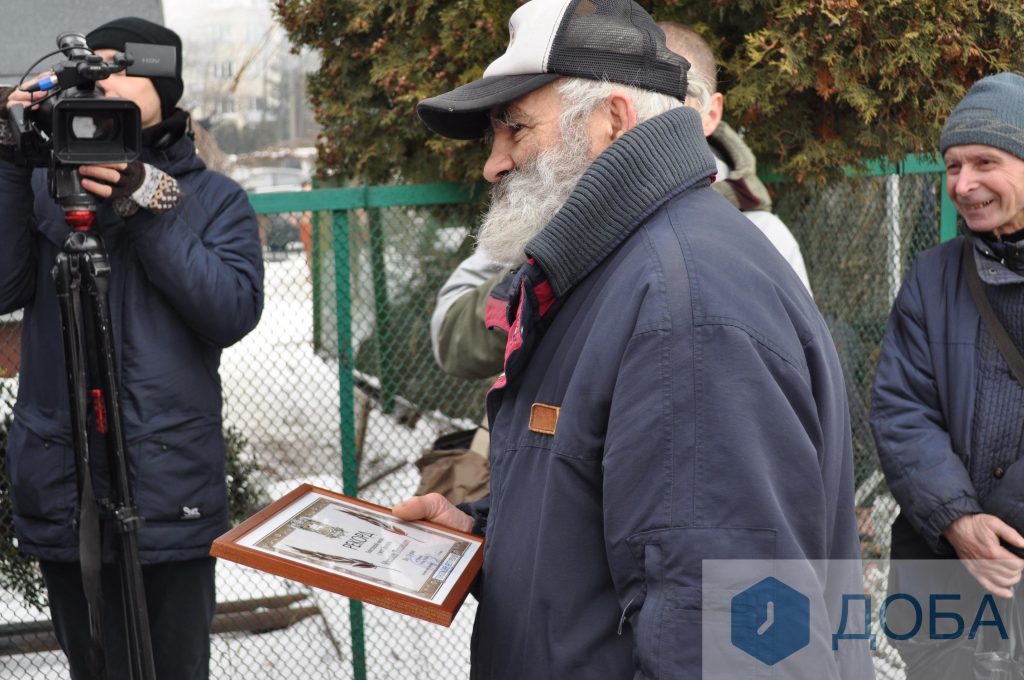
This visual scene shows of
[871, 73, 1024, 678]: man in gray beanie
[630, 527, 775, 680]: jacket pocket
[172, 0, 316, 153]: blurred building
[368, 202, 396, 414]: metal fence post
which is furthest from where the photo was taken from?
[172, 0, 316, 153]: blurred building

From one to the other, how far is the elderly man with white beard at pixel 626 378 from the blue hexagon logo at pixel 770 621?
52 mm

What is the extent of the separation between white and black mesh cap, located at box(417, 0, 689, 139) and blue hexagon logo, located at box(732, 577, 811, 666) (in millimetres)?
845

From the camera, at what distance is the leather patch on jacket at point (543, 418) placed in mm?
1539

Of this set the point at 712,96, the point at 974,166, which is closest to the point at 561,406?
the point at 712,96

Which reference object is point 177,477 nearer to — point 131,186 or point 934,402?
point 131,186

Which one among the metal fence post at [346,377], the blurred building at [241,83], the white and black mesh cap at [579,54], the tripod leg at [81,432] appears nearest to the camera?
the white and black mesh cap at [579,54]

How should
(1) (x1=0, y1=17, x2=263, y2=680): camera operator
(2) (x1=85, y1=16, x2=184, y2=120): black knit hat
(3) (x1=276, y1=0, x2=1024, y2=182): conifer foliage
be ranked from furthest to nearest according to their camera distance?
(3) (x1=276, y1=0, x2=1024, y2=182): conifer foliage < (2) (x1=85, y1=16, x2=184, y2=120): black knit hat < (1) (x1=0, y1=17, x2=263, y2=680): camera operator

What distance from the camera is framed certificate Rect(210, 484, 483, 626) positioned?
4.95 ft

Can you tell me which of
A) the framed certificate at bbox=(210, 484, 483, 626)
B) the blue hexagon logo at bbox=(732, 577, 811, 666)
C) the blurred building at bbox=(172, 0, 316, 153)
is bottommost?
the blurred building at bbox=(172, 0, 316, 153)

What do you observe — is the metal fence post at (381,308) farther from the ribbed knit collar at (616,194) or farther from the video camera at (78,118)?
the ribbed knit collar at (616,194)

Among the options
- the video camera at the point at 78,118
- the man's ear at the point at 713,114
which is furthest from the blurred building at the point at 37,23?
the man's ear at the point at 713,114

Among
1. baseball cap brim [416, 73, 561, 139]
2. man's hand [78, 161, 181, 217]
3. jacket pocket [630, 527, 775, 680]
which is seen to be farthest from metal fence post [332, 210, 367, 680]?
jacket pocket [630, 527, 775, 680]

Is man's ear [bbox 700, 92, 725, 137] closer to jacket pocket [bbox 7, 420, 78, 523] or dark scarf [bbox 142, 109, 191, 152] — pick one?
dark scarf [bbox 142, 109, 191, 152]

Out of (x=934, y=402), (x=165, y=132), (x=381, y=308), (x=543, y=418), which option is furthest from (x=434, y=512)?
(x=934, y=402)
